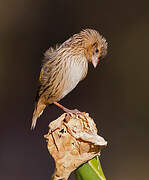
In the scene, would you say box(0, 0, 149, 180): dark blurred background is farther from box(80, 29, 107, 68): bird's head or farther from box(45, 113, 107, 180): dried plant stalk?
box(45, 113, 107, 180): dried plant stalk

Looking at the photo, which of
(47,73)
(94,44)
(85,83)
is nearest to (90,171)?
(94,44)

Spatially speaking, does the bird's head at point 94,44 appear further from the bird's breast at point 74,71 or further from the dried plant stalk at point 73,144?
the dried plant stalk at point 73,144

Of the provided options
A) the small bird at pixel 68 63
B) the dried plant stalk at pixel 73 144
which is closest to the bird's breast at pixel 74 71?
the small bird at pixel 68 63

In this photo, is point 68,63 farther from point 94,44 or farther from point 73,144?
point 73,144

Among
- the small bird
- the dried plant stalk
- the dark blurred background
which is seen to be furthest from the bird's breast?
the dark blurred background

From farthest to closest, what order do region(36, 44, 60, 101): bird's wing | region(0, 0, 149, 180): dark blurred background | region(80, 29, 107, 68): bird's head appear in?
region(0, 0, 149, 180): dark blurred background, region(36, 44, 60, 101): bird's wing, region(80, 29, 107, 68): bird's head
